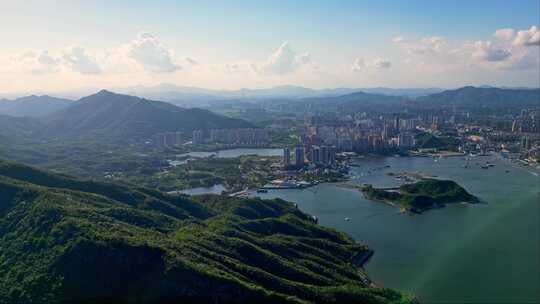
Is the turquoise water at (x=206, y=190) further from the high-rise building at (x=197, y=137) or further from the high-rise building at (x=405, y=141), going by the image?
the high-rise building at (x=405, y=141)

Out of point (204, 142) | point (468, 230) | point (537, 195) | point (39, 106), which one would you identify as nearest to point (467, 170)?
point (537, 195)

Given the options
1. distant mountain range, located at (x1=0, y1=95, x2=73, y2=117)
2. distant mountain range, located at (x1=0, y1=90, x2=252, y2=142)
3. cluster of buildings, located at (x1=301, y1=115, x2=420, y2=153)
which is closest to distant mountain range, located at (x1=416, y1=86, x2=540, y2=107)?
cluster of buildings, located at (x1=301, y1=115, x2=420, y2=153)

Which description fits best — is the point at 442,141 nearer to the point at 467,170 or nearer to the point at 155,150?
the point at 467,170

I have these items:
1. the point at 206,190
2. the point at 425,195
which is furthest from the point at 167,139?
the point at 425,195

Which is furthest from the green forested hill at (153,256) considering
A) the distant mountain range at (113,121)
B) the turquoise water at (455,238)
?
the distant mountain range at (113,121)

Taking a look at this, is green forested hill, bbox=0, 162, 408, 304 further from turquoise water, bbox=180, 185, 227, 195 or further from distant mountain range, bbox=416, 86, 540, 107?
distant mountain range, bbox=416, 86, 540, 107
